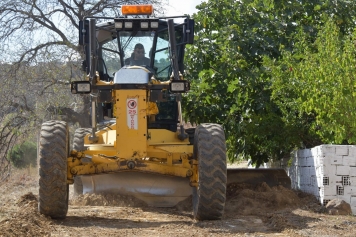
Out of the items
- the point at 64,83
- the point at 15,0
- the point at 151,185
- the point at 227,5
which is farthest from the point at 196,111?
the point at 15,0

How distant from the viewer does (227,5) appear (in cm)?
1454

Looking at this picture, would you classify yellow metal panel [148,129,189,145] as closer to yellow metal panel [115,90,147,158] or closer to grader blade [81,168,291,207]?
grader blade [81,168,291,207]

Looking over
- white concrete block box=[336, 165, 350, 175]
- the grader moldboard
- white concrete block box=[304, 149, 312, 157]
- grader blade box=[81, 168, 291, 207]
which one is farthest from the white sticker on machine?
white concrete block box=[304, 149, 312, 157]

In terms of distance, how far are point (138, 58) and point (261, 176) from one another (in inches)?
120

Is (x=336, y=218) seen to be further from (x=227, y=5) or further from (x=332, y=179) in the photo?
(x=227, y=5)

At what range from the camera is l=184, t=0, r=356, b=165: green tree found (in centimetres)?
1340

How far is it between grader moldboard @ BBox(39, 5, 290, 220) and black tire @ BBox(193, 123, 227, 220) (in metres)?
0.01

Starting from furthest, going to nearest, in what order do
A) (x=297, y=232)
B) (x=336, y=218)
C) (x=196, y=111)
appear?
(x=196, y=111) → (x=336, y=218) → (x=297, y=232)

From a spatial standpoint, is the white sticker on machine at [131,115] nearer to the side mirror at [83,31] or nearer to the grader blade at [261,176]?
the side mirror at [83,31]

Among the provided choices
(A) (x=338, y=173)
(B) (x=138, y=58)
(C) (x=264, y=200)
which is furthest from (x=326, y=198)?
(B) (x=138, y=58)

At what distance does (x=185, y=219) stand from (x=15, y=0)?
9.23 meters

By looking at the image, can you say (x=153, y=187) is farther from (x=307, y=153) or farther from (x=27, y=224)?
(x=27, y=224)

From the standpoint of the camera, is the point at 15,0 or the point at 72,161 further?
the point at 15,0

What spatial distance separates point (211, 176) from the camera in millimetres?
8758
